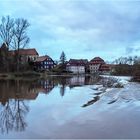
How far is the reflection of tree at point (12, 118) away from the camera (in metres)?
12.6

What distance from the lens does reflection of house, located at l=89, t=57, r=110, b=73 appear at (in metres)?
178

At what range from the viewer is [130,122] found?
1353cm

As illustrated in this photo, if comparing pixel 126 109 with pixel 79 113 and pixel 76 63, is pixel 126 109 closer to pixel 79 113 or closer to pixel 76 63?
pixel 79 113

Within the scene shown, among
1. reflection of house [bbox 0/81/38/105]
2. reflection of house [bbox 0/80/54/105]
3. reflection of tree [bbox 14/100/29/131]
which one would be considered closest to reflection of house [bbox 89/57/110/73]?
reflection of house [bbox 0/80/54/105]

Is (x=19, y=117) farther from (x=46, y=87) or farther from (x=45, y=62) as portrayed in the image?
(x=45, y=62)

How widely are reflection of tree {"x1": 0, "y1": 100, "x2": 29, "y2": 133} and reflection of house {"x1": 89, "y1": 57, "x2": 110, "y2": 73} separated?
160m

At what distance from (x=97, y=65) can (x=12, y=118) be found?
16559 cm

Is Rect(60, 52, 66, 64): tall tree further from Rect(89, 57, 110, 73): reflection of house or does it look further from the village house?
Rect(89, 57, 110, 73): reflection of house

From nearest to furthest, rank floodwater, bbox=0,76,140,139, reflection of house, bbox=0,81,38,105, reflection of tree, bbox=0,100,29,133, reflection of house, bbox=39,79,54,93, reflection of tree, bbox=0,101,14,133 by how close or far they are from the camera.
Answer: floodwater, bbox=0,76,140,139, reflection of tree, bbox=0,101,14,133, reflection of tree, bbox=0,100,29,133, reflection of house, bbox=0,81,38,105, reflection of house, bbox=39,79,54,93

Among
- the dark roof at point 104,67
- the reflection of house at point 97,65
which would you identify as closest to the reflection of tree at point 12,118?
the reflection of house at point 97,65

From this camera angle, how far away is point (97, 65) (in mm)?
179125

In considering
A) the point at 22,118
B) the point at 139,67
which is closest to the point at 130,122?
the point at 22,118

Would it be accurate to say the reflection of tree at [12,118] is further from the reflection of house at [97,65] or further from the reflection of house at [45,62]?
the reflection of house at [97,65]

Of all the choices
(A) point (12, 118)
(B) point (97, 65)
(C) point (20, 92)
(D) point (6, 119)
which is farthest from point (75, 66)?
(D) point (6, 119)
